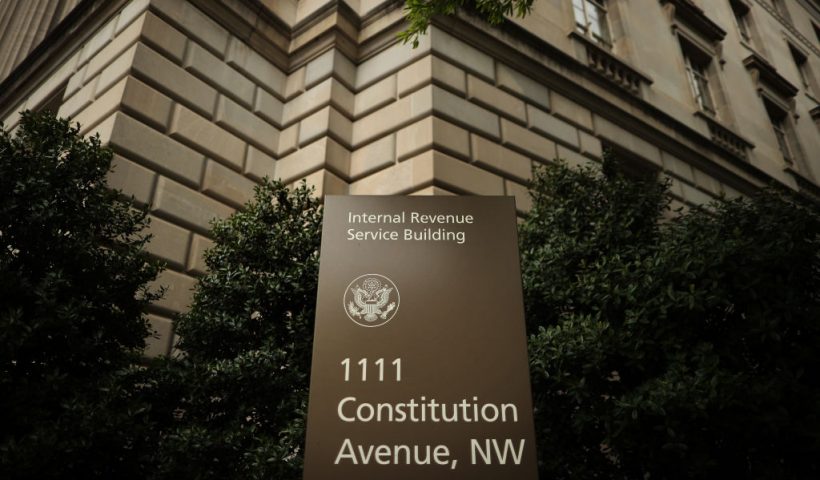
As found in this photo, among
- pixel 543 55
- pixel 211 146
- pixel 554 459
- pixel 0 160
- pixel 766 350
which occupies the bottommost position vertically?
pixel 554 459

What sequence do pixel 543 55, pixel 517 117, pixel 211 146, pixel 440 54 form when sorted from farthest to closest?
1. pixel 543 55
2. pixel 517 117
3. pixel 440 54
4. pixel 211 146

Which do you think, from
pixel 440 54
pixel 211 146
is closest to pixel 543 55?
pixel 440 54

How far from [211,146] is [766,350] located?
7.23m

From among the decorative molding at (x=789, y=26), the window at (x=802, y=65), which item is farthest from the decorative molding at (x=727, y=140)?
the window at (x=802, y=65)

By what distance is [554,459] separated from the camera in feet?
14.2

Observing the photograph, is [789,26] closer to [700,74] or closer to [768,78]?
[768,78]

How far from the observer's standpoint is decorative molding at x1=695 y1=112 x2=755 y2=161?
13.3m

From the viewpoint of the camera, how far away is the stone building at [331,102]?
7.19 m

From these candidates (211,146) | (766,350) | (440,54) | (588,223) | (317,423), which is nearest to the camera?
(317,423)

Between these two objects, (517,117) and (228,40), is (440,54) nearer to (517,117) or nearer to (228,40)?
(517,117)

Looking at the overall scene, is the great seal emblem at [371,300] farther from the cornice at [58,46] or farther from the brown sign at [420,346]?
the cornice at [58,46]

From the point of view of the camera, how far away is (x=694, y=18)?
50.7 feet

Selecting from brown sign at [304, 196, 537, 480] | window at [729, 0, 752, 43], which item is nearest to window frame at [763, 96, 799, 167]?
window at [729, 0, 752, 43]

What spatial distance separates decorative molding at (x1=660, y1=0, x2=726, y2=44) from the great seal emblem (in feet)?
49.7
